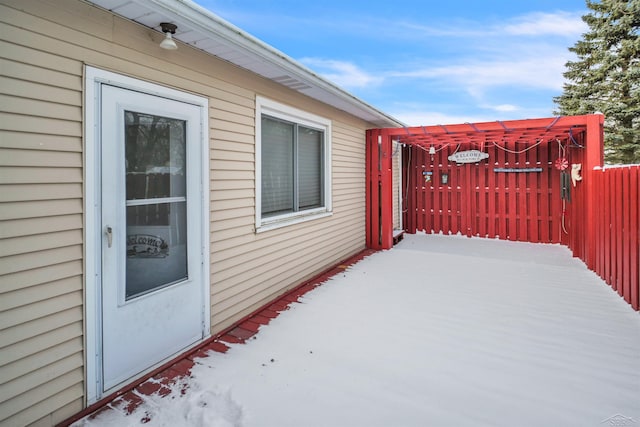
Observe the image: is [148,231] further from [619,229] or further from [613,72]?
[613,72]

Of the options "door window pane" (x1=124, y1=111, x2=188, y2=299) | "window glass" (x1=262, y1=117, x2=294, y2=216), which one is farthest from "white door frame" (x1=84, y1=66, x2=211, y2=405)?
"window glass" (x1=262, y1=117, x2=294, y2=216)

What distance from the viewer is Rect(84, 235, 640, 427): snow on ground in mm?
2041

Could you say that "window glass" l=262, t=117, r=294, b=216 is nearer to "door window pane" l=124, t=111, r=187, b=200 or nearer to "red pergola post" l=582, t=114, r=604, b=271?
"door window pane" l=124, t=111, r=187, b=200

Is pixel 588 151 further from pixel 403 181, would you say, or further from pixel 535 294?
pixel 403 181

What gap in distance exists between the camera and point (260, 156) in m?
Result: 3.76

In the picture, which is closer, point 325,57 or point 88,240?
point 88,240

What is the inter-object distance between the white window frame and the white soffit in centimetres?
28

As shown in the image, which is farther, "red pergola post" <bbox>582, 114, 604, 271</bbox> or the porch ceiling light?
"red pergola post" <bbox>582, 114, 604, 271</bbox>

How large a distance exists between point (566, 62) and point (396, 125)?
413 inches

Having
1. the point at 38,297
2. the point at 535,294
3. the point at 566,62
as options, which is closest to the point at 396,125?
the point at 535,294

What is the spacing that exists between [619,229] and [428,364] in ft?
10.3

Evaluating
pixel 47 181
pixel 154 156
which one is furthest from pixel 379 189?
pixel 47 181

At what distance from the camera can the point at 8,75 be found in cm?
175

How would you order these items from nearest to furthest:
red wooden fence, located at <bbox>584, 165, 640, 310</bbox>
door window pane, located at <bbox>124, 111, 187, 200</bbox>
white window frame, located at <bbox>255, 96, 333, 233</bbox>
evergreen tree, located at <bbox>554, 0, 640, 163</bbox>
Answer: door window pane, located at <bbox>124, 111, 187, 200</bbox> < red wooden fence, located at <bbox>584, 165, 640, 310</bbox> < white window frame, located at <bbox>255, 96, 333, 233</bbox> < evergreen tree, located at <bbox>554, 0, 640, 163</bbox>
